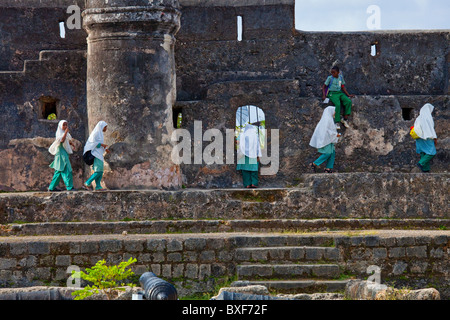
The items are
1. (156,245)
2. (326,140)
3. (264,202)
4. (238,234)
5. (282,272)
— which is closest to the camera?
(282,272)

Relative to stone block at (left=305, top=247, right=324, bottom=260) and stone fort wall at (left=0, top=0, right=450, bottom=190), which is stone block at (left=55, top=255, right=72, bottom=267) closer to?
stone block at (left=305, top=247, right=324, bottom=260)

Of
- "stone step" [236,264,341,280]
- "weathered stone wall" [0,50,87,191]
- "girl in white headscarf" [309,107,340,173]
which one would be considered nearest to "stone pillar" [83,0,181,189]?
"weathered stone wall" [0,50,87,191]

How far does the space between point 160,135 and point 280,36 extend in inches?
166

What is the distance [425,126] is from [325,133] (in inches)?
63.7

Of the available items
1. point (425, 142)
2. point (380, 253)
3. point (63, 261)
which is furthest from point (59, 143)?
point (425, 142)

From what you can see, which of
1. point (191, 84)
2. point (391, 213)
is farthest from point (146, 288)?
point (191, 84)

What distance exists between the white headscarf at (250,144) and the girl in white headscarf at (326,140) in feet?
2.90

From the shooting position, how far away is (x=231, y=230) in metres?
12.1

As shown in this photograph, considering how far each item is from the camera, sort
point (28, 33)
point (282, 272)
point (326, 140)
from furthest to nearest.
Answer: point (28, 33), point (326, 140), point (282, 272)

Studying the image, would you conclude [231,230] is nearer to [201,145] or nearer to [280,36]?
[201,145]

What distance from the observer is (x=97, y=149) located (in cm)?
1328

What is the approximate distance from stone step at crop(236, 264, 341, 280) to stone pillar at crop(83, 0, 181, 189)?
3.54 meters

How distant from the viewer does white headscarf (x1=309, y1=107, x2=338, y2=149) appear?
48.4 feet

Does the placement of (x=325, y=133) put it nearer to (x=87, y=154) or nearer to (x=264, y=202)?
(x=264, y=202)
